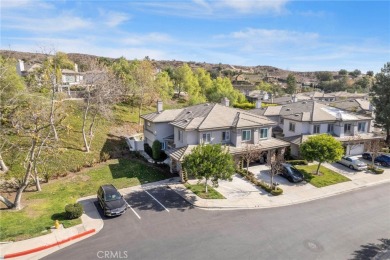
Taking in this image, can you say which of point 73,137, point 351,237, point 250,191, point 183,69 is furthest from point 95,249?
point 183,69

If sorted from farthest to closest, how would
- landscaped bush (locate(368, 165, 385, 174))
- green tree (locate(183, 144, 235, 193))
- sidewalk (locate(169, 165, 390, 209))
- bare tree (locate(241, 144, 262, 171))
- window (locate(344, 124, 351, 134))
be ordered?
1. window (locate(344, 124, 351, 134))
2. landscaped bush (locate(368, 165, 385, 174))
3. bare tree (locate(241, 144, 262, 171))
4. green tree (locate(183, 144, 235, 193))
5. sidewalk (locate(169, 165, 390, 209))

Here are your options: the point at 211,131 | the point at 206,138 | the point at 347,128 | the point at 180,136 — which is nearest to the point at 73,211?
the point at 180,136

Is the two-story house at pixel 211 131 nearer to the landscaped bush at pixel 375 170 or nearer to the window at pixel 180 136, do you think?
the window at pixel 180 136

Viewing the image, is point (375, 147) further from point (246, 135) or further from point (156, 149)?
point (156, 149)

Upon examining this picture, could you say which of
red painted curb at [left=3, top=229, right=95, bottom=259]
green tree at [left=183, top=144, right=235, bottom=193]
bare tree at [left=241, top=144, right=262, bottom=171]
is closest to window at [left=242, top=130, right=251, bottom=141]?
bare tree at [left=241, top=144, right=262, bottom=171]

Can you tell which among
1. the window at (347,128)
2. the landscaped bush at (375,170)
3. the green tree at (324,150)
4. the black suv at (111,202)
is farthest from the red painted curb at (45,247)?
the window at (347,128)

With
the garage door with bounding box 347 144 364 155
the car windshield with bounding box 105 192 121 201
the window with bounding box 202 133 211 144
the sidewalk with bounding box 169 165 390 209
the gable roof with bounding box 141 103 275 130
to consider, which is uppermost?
the gable roof with bounding box 141 103 275 130

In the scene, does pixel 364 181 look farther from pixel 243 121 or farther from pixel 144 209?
pixel 144 209

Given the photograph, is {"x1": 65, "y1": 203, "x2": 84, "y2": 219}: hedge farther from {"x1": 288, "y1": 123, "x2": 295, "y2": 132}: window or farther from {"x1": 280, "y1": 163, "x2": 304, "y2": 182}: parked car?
{"x1": 288, "y1": 123, "x2": 295, "y2": 132}: window

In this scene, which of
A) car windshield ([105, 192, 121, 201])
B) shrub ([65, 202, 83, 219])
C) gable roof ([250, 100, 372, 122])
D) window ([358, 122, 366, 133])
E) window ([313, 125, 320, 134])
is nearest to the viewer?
shrub ([65, 202, 83, 219])
